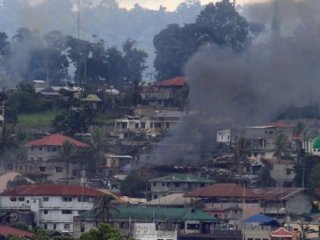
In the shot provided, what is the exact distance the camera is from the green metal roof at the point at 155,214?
7269 centimetres

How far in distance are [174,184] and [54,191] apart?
5498mm

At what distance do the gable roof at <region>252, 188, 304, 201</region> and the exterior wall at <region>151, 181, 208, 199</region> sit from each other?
8.30 feet

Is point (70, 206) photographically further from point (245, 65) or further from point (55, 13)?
point (55, 13)

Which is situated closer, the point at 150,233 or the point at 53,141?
the point at 150,233

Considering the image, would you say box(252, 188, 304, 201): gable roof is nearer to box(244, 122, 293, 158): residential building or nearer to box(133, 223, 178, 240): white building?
box(133, 223, 178, 240): white building

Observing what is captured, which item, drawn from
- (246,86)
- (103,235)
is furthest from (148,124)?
(103,235)

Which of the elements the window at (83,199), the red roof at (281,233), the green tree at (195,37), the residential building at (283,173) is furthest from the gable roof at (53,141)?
the green tree at (195,37)

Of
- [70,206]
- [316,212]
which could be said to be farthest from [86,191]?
[316,212]

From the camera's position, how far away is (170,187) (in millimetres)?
80875

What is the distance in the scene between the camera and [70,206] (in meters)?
77.2

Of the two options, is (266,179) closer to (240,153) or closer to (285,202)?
(240,153)

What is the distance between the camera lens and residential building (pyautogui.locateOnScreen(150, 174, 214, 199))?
80.4 m

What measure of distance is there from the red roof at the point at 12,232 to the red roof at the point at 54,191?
19.5 feet

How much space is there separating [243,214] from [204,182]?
163 inches
